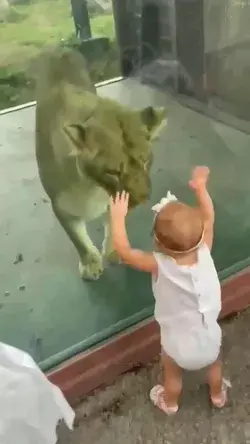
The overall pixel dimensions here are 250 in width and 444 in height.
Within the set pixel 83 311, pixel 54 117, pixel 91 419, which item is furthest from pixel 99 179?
pixel 91 419

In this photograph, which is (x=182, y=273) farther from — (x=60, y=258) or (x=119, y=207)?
(x=60, y=258)

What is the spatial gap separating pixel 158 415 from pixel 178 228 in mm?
306

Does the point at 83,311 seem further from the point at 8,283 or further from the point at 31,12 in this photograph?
the point at 31,12

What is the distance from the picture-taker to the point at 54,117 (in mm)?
844

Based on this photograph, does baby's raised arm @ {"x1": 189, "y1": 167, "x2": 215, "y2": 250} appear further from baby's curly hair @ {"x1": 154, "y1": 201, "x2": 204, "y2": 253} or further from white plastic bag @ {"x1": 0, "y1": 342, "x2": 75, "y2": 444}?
white plastic bag @ {"x1": 0, "y1": 342, "x2": 75, "y2": 444}

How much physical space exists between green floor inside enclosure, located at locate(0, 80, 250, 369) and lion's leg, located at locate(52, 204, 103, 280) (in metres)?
0.01

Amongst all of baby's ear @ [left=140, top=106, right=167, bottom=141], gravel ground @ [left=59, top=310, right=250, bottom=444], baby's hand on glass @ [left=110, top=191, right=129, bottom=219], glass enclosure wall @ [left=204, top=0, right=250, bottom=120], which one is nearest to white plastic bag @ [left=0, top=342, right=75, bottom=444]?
gravel ground @ [left=59, top=310, right=250, bottom=444]

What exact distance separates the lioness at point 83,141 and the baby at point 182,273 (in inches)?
2.0

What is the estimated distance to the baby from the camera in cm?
72

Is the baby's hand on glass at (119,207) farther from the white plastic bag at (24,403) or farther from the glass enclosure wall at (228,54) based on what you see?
the glass enclosure wall at (228,54)

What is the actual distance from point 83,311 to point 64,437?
0.61 ft

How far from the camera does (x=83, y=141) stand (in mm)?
814

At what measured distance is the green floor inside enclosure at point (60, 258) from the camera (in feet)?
2.98

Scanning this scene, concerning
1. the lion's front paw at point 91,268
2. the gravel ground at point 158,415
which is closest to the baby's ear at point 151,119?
the lion's front paw at point 91,268
